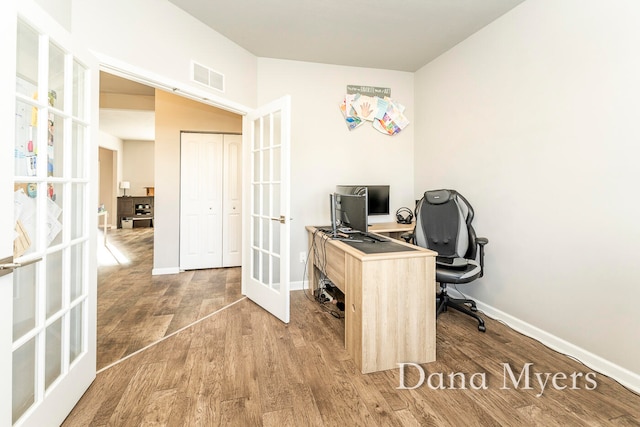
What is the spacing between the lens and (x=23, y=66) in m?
1.30

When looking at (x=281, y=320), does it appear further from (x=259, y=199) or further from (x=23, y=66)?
(x=23, y=66)

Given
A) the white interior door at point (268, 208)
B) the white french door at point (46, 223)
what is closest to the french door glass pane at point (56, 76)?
the white french door at point (46, 223)

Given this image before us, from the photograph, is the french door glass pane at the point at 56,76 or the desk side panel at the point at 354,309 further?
the desk side panel at the point at 354,309

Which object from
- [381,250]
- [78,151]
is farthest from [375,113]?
[78,151]

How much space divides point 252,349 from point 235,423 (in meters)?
0.74

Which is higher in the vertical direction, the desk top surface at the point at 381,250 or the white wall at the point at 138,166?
the white wall at the point at 138,166

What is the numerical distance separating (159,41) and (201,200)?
8.34 ft

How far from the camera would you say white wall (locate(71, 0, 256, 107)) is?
189cm

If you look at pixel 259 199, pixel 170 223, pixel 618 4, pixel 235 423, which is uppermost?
pixel 618 4

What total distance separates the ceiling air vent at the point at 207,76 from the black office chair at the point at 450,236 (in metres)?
2.26

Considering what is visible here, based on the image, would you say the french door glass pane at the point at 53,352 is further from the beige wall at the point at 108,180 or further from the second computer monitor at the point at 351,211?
the beige wall at the point at 108,180

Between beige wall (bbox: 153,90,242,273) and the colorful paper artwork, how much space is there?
2.15m

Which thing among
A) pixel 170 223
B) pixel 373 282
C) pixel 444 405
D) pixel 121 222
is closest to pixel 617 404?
pixel 444 405

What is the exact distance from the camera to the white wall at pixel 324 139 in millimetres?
3568
